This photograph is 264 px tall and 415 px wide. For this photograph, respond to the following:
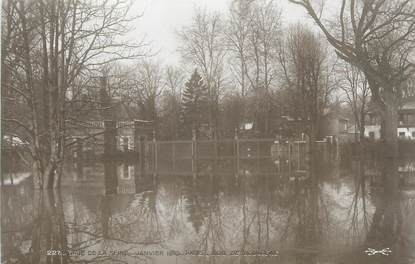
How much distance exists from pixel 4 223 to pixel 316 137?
27.0 m

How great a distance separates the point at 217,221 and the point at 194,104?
6994 millimetres

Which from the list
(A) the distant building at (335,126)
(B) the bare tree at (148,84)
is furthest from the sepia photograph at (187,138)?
(A) the distant building at (335,126)

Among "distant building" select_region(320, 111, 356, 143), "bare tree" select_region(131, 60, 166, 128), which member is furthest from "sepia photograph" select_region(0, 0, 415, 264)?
"distant building" select_region(320, 111, 356, 143)

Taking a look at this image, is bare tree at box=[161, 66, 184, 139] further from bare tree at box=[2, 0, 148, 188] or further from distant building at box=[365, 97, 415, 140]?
distant building at box=[365, 97, 415, 140]

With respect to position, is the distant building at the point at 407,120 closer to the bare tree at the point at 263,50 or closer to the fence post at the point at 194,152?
the bare tree at the point at 263,50

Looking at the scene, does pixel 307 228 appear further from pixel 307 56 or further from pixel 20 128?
A: pixel 307 56

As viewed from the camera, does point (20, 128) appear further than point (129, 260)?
Yes

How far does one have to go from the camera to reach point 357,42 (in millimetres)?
17422

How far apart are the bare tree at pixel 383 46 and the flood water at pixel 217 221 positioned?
8.22ft

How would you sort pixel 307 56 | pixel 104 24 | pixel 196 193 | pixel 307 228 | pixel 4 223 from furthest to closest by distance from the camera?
1. pixel 307 56
2. pixel 196 193
3. pixel 104 24
4. pixel 4 223
5. pixel 307 228

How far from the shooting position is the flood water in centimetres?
618

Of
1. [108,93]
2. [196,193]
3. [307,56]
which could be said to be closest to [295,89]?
[307,56]

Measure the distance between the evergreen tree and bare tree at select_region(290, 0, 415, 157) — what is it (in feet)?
16.9

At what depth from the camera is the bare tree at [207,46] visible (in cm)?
1087
